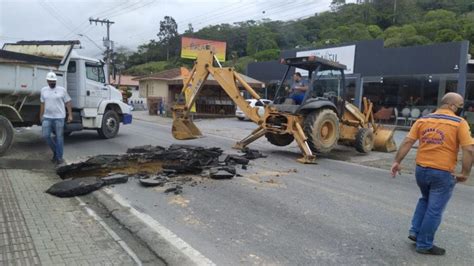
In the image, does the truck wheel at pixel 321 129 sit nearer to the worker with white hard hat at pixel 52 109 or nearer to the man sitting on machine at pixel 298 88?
the man sitting on machine at pixel 298 88

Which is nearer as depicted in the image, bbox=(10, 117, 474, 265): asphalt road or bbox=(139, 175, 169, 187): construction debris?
bbox=(10, 117, 474, 265): asphalt road

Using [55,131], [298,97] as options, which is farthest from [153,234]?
[298,97]

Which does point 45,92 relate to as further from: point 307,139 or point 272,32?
point 272,32

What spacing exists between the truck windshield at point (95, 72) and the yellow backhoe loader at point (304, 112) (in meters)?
3.23

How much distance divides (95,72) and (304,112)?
7115mm

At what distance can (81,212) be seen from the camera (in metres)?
5.89

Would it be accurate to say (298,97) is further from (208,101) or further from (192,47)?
(192,47)

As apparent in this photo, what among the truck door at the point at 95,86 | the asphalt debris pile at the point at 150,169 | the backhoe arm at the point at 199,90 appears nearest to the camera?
the asphalt debris pile at the point at 150,169

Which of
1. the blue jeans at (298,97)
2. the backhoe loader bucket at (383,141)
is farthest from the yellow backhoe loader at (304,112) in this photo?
the backhoe loader bucket at (383,141)

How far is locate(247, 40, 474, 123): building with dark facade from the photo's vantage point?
71.5 ft

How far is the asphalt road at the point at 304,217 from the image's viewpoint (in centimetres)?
466

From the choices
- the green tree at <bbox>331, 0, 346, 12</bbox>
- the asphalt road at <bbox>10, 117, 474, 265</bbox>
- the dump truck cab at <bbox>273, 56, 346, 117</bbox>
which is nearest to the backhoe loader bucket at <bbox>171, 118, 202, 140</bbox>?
the dump truck cab at <bbox>273, 56, 346, 117</bbox>

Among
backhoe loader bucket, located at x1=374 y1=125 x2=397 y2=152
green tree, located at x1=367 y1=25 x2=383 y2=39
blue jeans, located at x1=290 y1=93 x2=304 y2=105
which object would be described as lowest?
backhoe loader bucket, located at x1=374 y1=125 x2=397 y2=152

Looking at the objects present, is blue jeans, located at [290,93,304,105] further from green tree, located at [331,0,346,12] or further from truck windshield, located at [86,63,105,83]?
green tree, located at [331,0,346,12]
